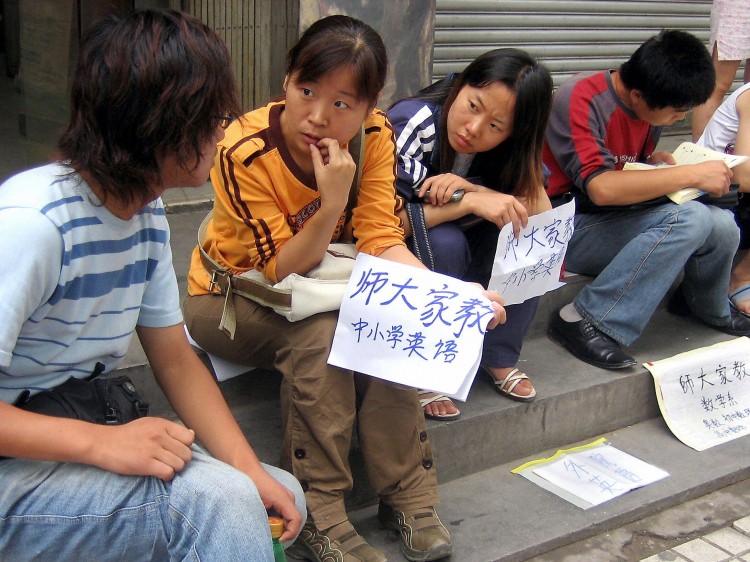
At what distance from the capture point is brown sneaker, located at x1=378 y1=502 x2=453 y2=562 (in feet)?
7.69

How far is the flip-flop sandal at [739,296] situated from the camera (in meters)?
3.95

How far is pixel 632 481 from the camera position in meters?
3.02

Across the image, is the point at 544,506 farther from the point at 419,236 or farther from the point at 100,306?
the point at 100,306

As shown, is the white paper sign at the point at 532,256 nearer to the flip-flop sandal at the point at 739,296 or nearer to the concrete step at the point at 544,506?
the concrete step at the point at 544,506

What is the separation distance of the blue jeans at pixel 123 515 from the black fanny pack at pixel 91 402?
12 cm

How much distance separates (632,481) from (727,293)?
1.20 metres

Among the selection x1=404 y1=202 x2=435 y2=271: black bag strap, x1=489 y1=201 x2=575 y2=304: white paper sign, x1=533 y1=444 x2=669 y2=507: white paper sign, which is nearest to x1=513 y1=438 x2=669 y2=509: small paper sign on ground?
x1=533 y1=444 x2=669 y2=507: white paper sign

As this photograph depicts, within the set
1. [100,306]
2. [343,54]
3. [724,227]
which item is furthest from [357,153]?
[724,227]

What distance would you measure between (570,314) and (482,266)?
2.46ft

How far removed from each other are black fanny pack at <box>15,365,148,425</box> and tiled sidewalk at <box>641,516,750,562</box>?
5.71ft

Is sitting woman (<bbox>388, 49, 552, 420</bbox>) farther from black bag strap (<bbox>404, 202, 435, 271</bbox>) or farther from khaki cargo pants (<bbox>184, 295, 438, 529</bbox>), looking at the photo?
khaki cargo pants (<bbox>184, 295, 438, 529</bbox>)

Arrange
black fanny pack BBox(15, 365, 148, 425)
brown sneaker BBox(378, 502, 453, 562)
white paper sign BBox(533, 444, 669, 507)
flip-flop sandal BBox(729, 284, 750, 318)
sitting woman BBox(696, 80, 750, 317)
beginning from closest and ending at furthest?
black fanny pack BBox(15, 365, 148, 425), brown sneaker BBox(378, 502, 453, 562), white paper sign BBox(533, 444, 669, 507), sitting woman BBox(696, 80, 750, 317), flip-flop sandal BBox(729, 284, 750, 318)

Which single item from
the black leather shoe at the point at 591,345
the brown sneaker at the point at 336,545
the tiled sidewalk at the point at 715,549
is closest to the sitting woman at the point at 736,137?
the black leather shoe at the point at 591,345

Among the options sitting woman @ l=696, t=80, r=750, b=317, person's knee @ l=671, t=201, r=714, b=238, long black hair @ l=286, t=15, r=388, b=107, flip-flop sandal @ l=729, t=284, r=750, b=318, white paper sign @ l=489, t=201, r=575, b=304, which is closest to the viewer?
long black hair @ l=286, t=15, r=388, b=107
